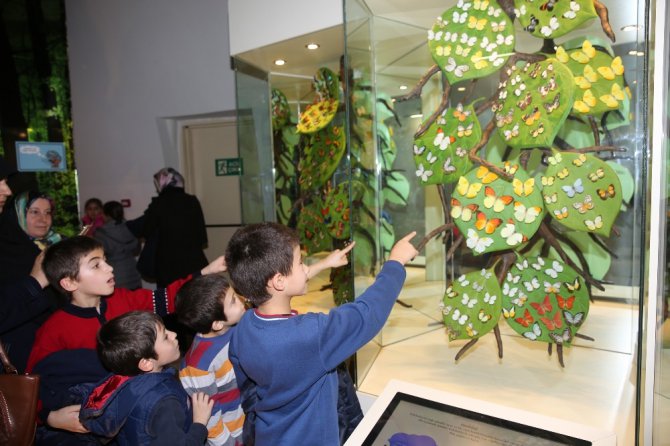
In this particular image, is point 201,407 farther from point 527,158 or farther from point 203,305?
point 527,158

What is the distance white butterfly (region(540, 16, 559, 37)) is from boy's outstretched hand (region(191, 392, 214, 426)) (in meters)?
1.70

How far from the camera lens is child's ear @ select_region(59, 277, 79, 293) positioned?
1.48 meters

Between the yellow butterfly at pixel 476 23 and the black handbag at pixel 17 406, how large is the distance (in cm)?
189

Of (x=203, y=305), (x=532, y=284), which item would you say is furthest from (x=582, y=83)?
(x=203, y=305)

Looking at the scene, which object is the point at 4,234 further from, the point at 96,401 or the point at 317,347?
the point at 317,347

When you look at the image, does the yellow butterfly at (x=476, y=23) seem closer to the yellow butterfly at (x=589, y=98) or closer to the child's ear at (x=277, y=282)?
the yellow butterfly at (x=589, y=98)

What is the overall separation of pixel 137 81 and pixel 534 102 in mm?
4252

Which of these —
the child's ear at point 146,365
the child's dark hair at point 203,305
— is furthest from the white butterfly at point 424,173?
the child's ear at point 146,365

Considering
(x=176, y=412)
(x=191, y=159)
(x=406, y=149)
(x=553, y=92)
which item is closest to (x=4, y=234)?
(x=176, y=412)

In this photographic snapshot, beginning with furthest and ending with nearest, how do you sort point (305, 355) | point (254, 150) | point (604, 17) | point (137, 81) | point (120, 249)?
point (137, 81) → point (254, 150) → point (120, 249) → point (604, 17) → point (305, 355)

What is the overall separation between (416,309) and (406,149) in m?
1.01

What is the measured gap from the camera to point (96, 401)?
4.18 feet

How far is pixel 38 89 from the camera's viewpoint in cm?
483

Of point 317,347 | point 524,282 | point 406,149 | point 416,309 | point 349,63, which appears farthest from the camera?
point 416,309
